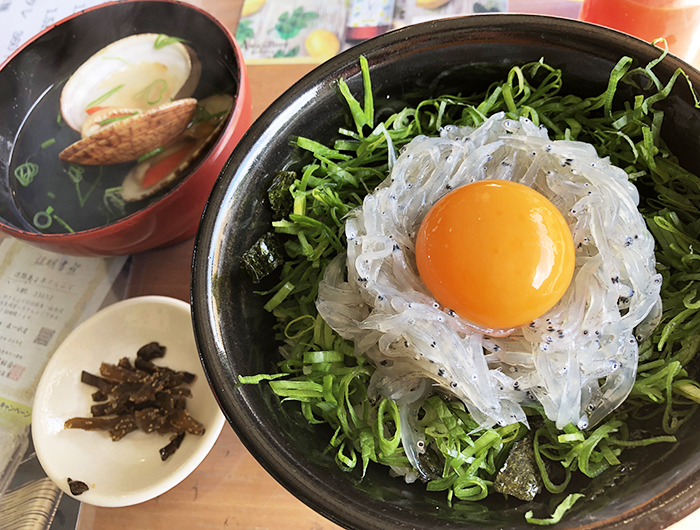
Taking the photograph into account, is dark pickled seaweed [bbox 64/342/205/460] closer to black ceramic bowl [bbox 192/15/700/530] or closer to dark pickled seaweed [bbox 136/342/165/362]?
dark pickled seaweed [bbox 136/342/165/362]

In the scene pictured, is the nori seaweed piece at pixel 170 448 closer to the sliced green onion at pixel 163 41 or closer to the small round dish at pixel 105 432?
the small round dish at pixel 105 432

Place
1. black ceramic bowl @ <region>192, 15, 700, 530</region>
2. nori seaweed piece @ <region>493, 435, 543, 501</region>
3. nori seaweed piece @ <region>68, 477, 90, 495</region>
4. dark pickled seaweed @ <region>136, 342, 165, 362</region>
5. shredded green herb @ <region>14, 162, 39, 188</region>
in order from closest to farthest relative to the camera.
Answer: black ceramic bowl @ <region>192, 15, 700, 530</region>, nori seaweed piece @ <region>493, 435, 543, 501</region>, nori seaweed piece @ <region>68, 477, 90, 495</region>, dark pickled seaweed @ <region>136, 342, 165, 362</region>, shredded green herb @ <region>14, 162, 39, 188</region>

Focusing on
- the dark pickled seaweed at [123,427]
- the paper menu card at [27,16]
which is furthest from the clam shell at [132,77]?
the dark pickled seaweed at [123,427]

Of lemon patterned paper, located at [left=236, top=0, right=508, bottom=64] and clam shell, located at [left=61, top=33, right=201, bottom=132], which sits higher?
lemon patterned paper, located at [left=236, top=0, right=508, bottom=64]

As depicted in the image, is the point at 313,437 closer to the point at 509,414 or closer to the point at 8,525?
the point at 509,414

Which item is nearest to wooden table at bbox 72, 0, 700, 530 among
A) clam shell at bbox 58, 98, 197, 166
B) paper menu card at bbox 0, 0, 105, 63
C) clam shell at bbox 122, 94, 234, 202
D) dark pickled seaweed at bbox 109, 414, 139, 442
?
dark pickled seaweed at bbox 109, 414, 139, 442

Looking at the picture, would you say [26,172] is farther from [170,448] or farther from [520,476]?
[520,476]
